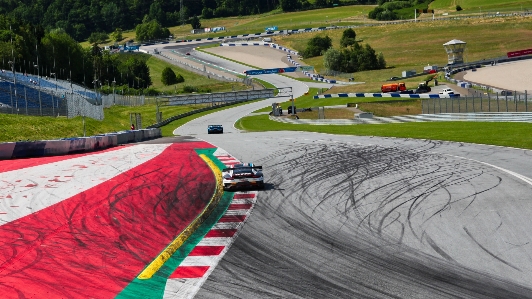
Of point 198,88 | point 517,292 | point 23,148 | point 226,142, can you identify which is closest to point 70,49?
point 198,88

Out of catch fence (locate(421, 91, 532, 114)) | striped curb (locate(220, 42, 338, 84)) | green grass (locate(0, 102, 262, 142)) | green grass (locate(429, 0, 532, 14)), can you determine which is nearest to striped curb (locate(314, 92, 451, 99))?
catch fence (locate(421, 91, 532, 114))

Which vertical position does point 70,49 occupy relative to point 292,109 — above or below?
above

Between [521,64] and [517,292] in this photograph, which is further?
[521,64]

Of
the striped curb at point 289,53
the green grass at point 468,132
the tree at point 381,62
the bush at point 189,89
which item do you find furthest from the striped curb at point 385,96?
the tree at point 381,62

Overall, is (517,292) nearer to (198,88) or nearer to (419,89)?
(419,89)

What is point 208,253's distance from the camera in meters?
15.2

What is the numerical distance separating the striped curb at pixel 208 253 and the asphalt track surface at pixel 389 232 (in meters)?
0.24

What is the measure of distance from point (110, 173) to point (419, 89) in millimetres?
63586

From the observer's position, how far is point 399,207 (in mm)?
19625

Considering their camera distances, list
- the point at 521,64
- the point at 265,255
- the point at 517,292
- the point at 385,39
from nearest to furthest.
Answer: the point at 517,292 → the point at 265,255 → the point at 521,64 → the point at 385,39

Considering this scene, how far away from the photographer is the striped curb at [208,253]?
499 inches

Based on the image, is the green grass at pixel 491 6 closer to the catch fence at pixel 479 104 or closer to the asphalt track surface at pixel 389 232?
the catch fence at pixel 479 104

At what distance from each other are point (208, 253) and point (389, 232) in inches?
160

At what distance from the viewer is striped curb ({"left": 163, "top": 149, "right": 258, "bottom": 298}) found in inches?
499
